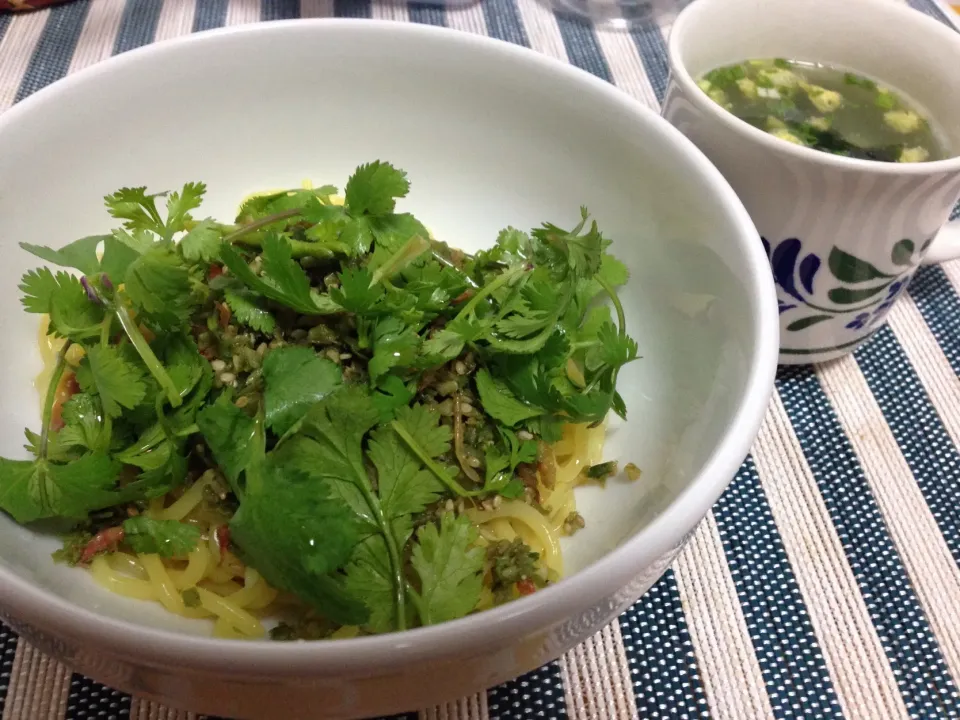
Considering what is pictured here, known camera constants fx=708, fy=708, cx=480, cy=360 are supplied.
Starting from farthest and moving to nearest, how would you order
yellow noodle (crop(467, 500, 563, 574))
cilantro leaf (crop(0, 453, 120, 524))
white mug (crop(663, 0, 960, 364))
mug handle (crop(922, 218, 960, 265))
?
mug handle (crop(922, 218, 960, 265))
white mug (crop(663, 0, 960, 364))
yellow noodle (crop(467, 500, 563, 574))
cilantro leaf (crop(0, 453, 120, 524))

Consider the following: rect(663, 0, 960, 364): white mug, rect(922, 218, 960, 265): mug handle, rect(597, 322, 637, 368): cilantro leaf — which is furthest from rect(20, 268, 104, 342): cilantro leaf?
rect(922, 218, 960, 265): mug handle

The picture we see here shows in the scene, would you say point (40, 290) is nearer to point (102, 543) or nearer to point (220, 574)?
point (102, 543)

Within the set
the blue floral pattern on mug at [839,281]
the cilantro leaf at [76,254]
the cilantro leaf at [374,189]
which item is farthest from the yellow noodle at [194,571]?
the blue floral pattern on mug at [839,281]

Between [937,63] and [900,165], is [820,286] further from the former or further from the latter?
[937,63]

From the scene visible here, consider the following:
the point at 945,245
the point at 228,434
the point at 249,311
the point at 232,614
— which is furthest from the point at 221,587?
the point at 945,245

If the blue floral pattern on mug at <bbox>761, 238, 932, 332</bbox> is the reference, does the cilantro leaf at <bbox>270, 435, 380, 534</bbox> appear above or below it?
below

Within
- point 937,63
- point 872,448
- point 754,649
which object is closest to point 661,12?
point 937,63

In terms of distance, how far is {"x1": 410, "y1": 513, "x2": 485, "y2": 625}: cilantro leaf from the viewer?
1.19 metres

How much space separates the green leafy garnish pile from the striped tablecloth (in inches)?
11.9

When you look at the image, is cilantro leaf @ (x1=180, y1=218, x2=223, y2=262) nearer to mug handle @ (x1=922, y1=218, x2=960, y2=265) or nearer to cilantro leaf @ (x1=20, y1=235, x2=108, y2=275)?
cilantro leaf @ (x1=20, y1=235, x2=108, y2=275)

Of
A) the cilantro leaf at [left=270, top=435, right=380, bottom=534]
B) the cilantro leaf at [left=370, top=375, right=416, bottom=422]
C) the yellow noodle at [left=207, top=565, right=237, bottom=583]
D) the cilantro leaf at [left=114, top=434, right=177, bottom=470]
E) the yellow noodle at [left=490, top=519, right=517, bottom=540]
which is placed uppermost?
the cilantro leaf at [left=370, top=375, right=416, bottom=422]

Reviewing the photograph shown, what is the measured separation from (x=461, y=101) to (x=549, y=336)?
79 cm

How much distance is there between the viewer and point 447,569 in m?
1.23

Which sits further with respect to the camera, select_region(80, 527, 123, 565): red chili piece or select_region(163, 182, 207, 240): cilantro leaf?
select_region(163, 182, 207, 240): cilantro leaf
